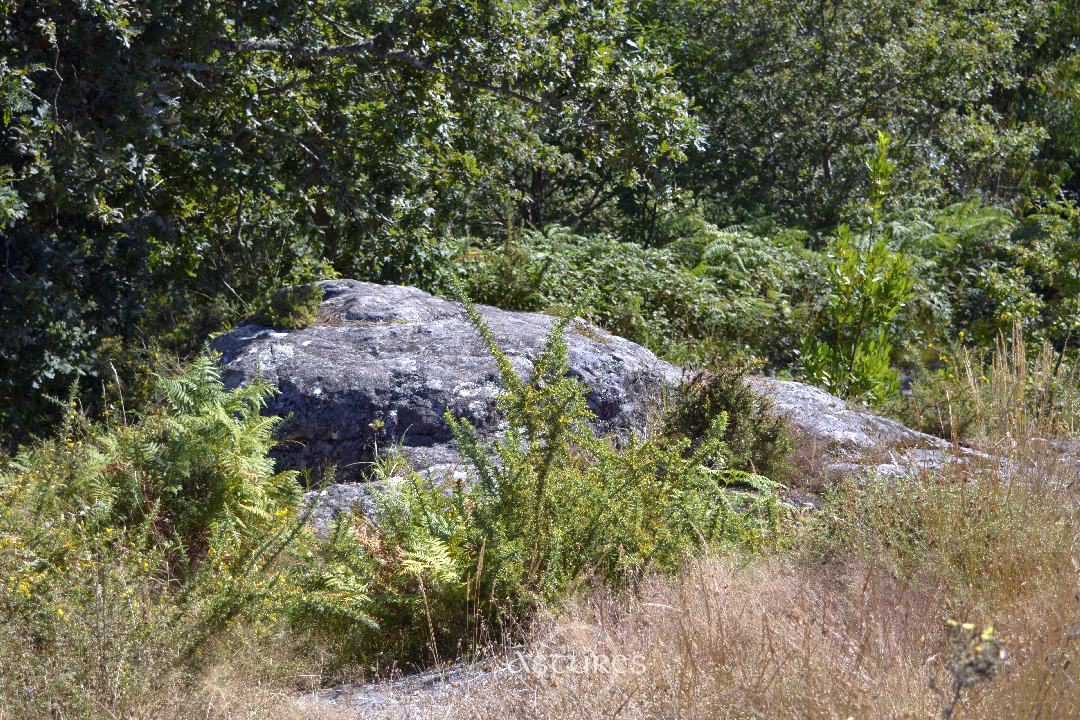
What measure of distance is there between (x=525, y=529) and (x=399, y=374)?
239 centimetres

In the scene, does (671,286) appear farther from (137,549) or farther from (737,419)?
(137,549)

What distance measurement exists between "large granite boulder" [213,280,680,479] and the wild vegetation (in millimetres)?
252

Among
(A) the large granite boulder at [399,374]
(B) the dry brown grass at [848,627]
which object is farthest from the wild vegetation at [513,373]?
(A) the large granite boulder at [399,374]

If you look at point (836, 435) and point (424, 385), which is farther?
point (836, 435)

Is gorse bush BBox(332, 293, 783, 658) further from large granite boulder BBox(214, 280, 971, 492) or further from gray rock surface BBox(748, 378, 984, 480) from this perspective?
gray rock surface BBox(748, 378, 984, 480)

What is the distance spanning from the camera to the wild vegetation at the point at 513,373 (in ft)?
10.5

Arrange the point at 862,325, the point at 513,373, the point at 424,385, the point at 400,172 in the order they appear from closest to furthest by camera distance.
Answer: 1. the point at 513,373
2. the point at 424,385
3. the point at 400,172
4. the point at 862,325

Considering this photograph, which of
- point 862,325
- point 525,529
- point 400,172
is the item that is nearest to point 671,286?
point 862,325

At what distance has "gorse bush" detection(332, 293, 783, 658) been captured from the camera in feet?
13.0

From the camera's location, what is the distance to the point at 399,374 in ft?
20.7

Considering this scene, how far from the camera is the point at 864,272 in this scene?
916cm

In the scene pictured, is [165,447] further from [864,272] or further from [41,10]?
[864,272]

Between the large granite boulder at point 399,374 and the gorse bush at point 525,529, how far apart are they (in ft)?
4.56

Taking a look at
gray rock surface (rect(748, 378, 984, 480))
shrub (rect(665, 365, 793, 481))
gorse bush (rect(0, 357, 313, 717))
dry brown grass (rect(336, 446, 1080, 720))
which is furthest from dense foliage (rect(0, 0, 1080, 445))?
dry brown grass (rect(336, 446, 1080, 720))
